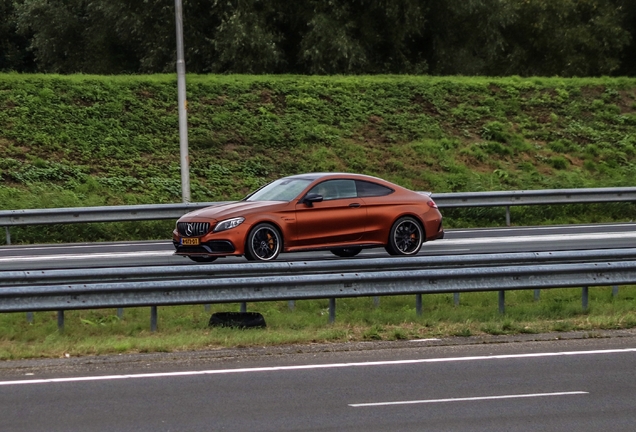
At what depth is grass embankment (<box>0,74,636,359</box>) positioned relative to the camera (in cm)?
2441

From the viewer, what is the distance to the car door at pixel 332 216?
49.7 feet

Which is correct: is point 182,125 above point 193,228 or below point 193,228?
above

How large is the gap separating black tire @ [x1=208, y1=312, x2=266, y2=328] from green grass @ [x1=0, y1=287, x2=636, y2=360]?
129 mm

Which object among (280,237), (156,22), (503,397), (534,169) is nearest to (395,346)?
(503,397)

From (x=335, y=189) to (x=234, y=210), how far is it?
1.71m

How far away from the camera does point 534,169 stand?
2788cm

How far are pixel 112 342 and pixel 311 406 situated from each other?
129 inches

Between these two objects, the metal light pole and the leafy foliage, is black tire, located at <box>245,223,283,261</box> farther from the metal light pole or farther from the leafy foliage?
the leafy foliage

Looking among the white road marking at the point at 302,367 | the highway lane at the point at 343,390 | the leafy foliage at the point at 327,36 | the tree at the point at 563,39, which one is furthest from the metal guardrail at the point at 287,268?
the tree at the point at 563,39

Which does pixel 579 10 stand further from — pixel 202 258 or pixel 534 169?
pixel 202 258

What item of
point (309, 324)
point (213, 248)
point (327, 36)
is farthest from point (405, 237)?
point (327, 36)

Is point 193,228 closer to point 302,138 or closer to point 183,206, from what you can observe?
point 183,206

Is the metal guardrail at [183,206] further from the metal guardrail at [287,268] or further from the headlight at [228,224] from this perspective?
the metal guardrail at [287,268]

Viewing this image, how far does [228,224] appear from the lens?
47.8 ft
